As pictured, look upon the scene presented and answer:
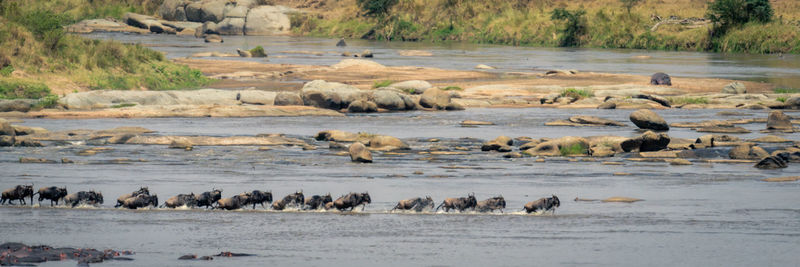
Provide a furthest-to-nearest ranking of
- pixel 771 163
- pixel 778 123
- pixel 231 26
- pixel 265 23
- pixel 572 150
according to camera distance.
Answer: pixel 265 23 < pixel 231 26 < pixel 778 123 < pixel 572 150 < pixel 771 163

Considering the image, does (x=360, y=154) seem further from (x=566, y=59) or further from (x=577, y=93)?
(x=566, y=59)

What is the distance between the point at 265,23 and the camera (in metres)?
112

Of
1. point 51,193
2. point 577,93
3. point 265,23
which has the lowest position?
point 577,93

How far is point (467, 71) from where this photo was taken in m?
54.7

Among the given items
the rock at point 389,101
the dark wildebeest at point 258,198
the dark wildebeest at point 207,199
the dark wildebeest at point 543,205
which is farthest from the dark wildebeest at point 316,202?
the rock at point 389,101

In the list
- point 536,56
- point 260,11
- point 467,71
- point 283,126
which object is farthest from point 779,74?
point 260,11

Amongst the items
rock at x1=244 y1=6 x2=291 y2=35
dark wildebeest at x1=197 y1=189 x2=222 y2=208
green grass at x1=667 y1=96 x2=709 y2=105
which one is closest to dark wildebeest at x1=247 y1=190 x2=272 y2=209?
dark wildebeest at x1=197 y1=189 x2=222 y2=208

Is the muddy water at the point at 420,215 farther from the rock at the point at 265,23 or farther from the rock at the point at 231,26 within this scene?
the rock at the point at 265,23

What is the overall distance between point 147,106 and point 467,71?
2515 centimetres

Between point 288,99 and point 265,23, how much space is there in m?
78.5

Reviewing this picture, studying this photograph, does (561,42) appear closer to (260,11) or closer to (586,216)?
(260,11)

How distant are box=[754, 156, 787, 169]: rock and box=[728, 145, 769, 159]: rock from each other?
108cm

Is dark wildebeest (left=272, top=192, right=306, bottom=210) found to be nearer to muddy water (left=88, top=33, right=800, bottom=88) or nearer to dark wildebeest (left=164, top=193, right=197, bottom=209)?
dark wildebeest (left=164, top=193, right=197, bottom=209)

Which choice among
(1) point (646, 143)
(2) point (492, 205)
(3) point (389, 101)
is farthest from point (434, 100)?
(2) point (492, 205)
